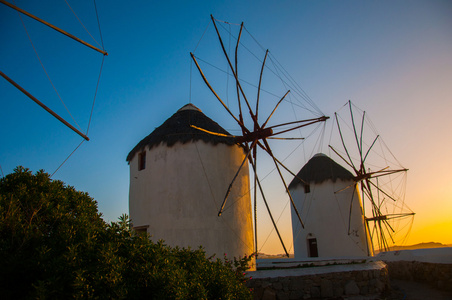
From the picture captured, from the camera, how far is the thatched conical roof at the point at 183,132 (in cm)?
988

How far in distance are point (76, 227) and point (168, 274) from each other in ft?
4.17

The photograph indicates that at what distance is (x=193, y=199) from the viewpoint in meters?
9.30

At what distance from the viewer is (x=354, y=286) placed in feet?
31.7

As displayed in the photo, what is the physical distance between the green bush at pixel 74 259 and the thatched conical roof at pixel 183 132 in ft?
17.1

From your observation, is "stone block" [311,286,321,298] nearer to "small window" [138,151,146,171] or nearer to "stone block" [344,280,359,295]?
"stone block" [344,280,359,295]

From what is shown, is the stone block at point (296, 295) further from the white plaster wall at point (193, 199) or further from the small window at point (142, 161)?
the small window at point (142, 161)

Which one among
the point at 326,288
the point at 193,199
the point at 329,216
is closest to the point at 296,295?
the point at 326,288

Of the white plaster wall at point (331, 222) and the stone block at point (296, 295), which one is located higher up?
the white plaster wall at point (331, 222)

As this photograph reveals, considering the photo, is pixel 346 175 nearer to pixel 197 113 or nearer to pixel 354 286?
pixel 354 286

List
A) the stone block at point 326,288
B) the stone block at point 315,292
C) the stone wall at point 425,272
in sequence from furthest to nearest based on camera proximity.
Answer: the stone wall at point 425,272
the stone block at point 326,288
the stone block at point 315,292

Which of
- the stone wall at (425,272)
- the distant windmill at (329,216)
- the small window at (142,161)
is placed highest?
the small window at (142,161)

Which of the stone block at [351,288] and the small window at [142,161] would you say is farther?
the small window at [142,161]

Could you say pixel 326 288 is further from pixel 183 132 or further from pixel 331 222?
pixel 331 222

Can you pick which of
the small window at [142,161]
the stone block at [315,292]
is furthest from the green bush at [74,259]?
the small window at [142,161]
